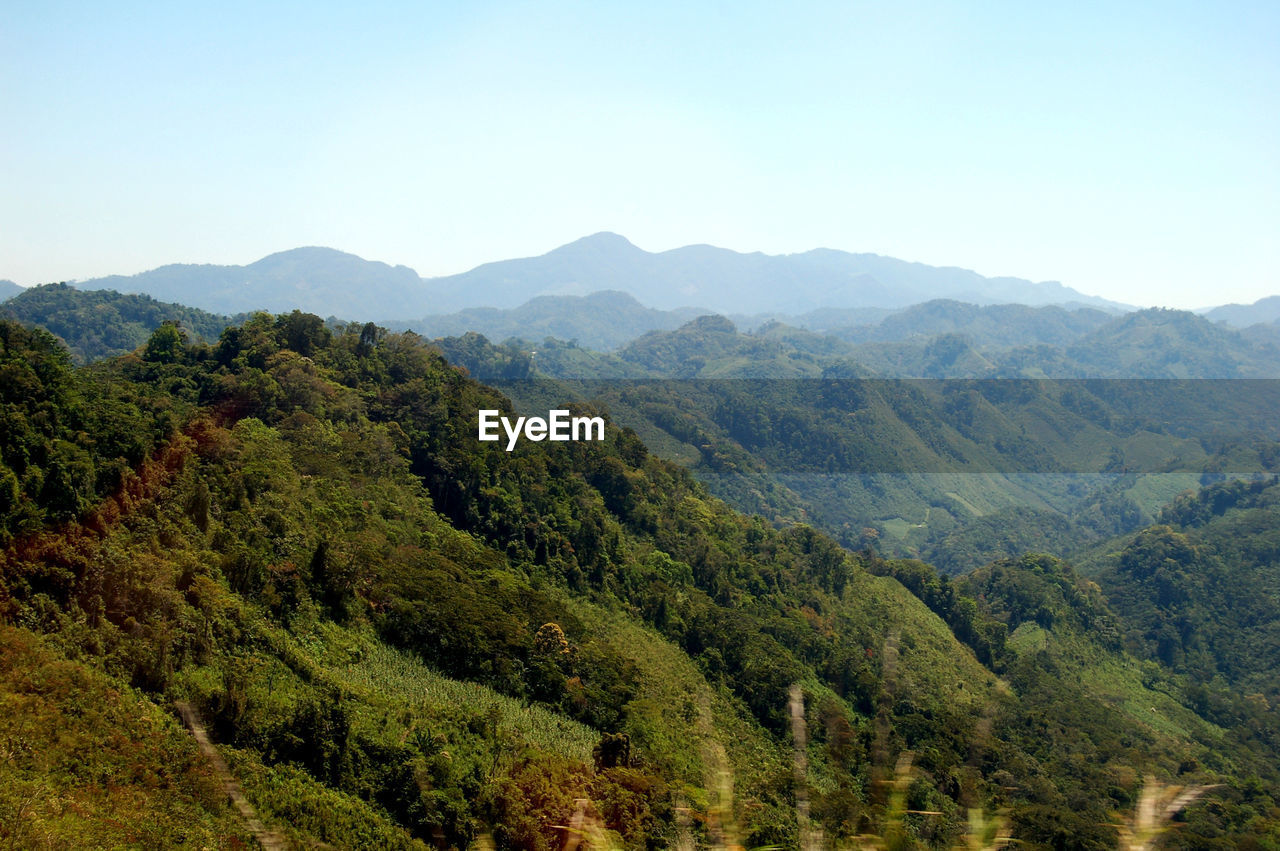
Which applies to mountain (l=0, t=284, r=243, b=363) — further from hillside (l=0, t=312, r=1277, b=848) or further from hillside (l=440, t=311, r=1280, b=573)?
hillside (l=0, t=312, r=1277, b=848)

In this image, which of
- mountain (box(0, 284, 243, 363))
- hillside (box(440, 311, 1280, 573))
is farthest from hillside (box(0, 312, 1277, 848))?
mountain (box(0, 284, 243, 363))

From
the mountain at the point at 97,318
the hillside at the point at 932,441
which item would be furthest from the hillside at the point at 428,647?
the mountain at the point at 97,318

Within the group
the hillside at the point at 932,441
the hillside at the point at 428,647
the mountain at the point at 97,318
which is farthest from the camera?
the hillside at the point at 932,441

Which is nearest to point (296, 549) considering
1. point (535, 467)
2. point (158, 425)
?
point (158, 425)

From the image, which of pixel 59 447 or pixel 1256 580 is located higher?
pixel 59 447

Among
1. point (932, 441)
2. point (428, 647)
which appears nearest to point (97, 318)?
point (428, 647)

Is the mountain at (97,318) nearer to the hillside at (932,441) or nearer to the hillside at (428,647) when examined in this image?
the hillside at (932,441)

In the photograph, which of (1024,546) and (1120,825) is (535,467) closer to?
(1120,825)
